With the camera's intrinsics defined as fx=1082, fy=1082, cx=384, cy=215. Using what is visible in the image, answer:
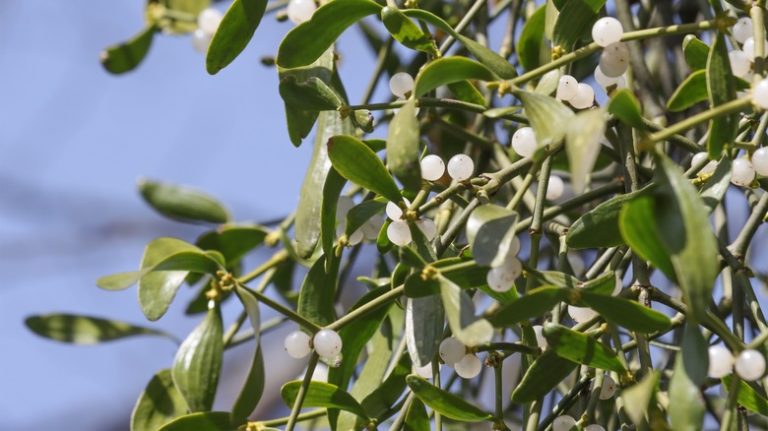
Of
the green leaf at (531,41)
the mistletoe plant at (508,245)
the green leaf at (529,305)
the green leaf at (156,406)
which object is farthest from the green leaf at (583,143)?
the green leaf at (156,406)

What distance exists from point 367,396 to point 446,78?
0.79ft

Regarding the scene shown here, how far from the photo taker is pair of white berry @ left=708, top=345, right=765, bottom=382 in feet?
1.60

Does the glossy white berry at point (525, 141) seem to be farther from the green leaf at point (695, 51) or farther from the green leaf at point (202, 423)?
the green leaf at point (202, 423)

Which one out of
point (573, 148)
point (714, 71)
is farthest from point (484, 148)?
point (573, 148)

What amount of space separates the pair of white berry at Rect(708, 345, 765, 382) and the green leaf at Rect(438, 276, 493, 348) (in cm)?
11

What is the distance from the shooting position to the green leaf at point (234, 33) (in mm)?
631

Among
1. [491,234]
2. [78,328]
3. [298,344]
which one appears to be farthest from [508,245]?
[78,328]

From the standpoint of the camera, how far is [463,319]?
47 centimetres

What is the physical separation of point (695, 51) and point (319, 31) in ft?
0.72

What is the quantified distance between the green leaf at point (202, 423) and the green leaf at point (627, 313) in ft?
0.75

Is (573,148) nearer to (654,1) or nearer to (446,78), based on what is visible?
(446,78)

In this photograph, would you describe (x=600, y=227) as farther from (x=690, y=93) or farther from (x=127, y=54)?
(x=127, y=54)

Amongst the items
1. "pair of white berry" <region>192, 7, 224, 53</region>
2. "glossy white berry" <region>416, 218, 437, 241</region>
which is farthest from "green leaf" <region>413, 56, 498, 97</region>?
"pair of white berry" <region>192, 7, 224, 53</region>

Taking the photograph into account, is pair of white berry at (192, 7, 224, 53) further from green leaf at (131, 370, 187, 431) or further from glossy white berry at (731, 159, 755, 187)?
glossy white berry at (731, 159, 755, 187)
